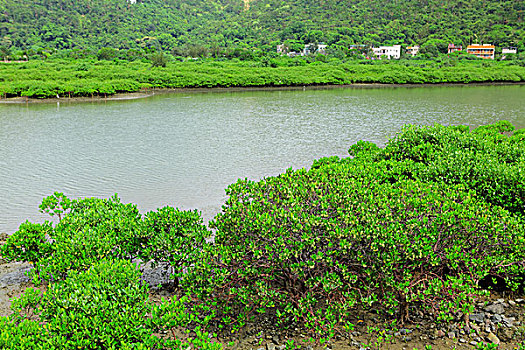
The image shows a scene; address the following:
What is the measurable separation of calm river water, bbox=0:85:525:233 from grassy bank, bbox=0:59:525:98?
141 inches

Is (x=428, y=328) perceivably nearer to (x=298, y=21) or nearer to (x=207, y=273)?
(x=207, y=273)

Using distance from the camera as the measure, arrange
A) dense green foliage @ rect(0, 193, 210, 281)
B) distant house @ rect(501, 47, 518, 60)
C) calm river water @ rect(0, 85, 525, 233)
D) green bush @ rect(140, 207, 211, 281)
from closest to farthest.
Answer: dense green foliage @ rect(0, 193, 210, 281) → green bush @ rect(140, 207, 211, 281) → calm river water @ rect(0, 85, 525, 233) → distant house @ rect(501, 47, 518, 60)

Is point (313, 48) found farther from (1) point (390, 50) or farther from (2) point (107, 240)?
(2) point (107, 240)

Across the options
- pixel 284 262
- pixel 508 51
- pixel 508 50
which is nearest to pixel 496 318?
pixel 284 262

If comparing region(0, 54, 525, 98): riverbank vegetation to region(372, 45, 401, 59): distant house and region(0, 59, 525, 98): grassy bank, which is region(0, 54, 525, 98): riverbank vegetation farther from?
region(372, 45, 401, 59): distant house

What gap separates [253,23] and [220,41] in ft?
49.7

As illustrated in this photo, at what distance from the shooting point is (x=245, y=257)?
5.42m

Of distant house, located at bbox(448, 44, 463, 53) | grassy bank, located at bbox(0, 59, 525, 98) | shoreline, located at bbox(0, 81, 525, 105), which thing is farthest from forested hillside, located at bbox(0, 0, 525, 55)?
shoreline, located at bbox(0, 81, 525, 105)

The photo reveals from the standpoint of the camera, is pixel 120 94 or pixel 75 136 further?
pixel 120 94

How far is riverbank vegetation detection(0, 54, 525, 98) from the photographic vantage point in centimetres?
3791

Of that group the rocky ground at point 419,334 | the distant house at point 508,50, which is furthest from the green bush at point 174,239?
the distant house at point 508,50

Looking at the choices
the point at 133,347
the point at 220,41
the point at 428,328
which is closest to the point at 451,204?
the point at 428,328

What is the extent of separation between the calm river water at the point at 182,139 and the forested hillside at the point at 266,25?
160 feet

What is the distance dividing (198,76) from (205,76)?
0.76 m
